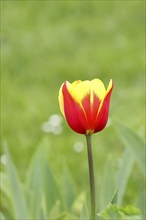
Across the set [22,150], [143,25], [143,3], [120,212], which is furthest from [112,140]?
[120,212]

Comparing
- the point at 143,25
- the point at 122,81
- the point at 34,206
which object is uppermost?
the point at 143,25

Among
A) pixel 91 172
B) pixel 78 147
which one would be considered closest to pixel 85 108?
pixel 91 172

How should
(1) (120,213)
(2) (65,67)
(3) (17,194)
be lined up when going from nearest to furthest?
(1) (120,213)
(3) (17,194)
(2) (65,67)

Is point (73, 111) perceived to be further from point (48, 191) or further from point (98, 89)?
point (48, 191)

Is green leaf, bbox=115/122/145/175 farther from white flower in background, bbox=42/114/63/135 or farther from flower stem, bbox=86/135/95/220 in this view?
white flower in background, bbox=42/114/63/135

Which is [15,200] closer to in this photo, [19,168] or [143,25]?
[19,168]

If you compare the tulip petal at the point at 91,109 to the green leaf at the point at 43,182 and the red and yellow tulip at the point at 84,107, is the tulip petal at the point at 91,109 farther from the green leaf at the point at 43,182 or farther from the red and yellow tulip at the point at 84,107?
the green leaf at the point at 43,182
